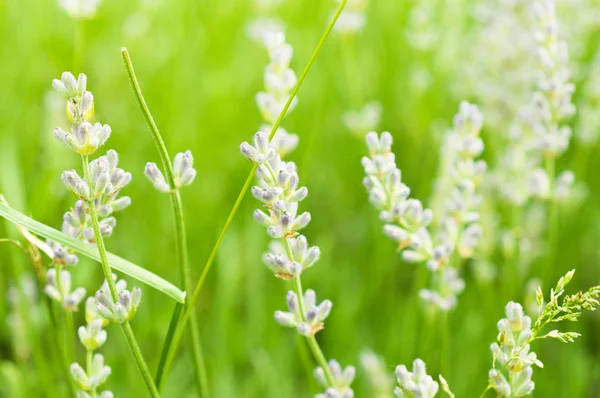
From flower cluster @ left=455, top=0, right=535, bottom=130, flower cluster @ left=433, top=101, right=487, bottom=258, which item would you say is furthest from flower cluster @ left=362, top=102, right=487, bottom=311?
flower cluster @ left=455, top=0, right=535, bottom=130

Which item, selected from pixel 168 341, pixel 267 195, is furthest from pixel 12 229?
pixel 267 195

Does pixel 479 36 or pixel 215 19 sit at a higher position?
pixel 215 19

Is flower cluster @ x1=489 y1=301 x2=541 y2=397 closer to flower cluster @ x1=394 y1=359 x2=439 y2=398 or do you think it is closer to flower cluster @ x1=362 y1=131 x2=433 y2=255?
flower cluster @ x1=394 y1=359 x2=439 y2=398

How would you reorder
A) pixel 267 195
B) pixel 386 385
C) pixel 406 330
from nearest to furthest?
pixel 267 195, pixel 386 385, pixel 406 330

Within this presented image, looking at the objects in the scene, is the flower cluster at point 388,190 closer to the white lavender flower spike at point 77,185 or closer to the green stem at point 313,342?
the green stem at point 313,342

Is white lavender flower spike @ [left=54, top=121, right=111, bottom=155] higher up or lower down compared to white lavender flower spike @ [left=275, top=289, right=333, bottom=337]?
higher up

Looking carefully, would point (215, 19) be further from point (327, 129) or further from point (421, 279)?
point (421, 279)
